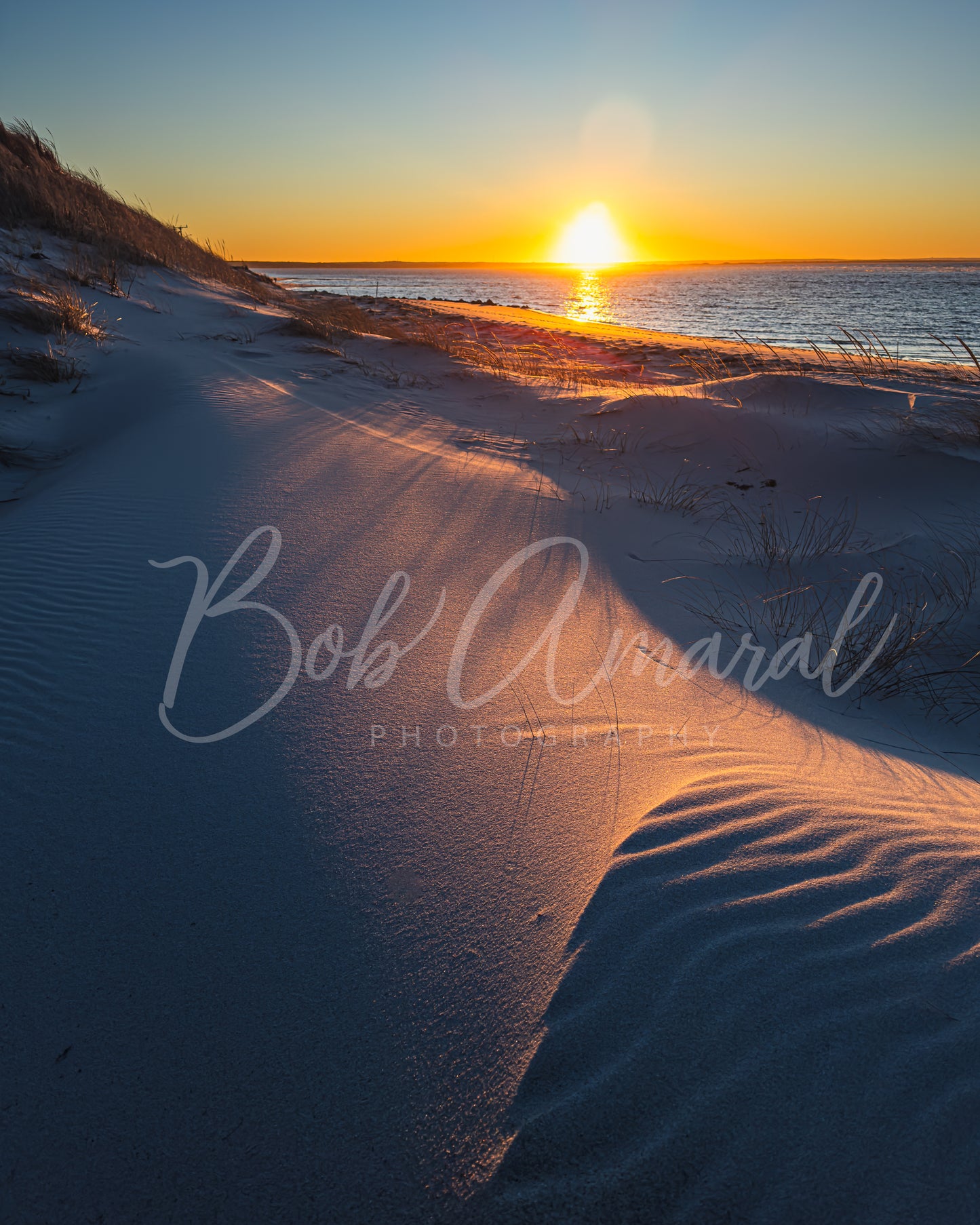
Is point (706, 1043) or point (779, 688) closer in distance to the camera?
point (706, 1043)

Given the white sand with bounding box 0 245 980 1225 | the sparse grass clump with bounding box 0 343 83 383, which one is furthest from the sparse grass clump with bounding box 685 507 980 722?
the sparse grass clump with bounding box 0 343 83 383

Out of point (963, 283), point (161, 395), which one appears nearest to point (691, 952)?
point (161, 395)

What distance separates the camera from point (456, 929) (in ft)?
4.75

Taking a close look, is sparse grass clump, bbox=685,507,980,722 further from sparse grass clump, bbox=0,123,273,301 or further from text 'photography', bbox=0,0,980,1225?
sparse grass clump, bbox=0,123,273,301

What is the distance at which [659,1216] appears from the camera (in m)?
0.99

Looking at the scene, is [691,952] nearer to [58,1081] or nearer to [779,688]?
[58,1081]

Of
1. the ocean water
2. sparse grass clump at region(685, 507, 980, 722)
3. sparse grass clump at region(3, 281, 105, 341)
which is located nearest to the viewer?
sparse grass clump at region(685, 507, 980, 722)

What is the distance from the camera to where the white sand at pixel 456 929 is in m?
1.05

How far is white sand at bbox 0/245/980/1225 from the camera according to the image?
1.05m

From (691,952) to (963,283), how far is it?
4910cm

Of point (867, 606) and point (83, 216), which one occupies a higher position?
point (83, 216)

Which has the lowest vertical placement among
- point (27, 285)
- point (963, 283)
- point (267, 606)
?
point (267, 606)

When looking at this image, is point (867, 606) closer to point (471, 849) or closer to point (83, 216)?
point (471, 849)

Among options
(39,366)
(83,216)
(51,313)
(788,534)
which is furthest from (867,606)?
(83,216)
